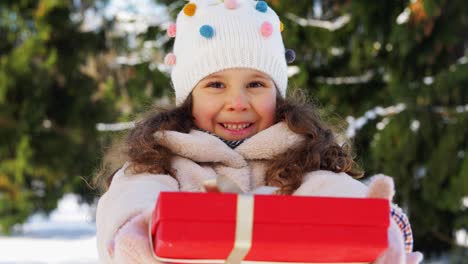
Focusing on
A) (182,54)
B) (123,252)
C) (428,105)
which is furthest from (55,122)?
(123,252)

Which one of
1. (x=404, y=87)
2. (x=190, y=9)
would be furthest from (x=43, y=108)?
(x=190, y=9)

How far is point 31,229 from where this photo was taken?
38.9ft

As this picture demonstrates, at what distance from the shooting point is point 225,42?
2.16m

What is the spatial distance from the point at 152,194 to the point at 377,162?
14.3 ft

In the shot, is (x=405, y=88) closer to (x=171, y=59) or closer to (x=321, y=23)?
(x=321, y=23)

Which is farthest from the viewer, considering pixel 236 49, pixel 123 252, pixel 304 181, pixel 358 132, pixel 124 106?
pixel 124 106

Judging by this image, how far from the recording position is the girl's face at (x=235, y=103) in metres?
2.09

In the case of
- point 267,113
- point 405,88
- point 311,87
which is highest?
point 267,113

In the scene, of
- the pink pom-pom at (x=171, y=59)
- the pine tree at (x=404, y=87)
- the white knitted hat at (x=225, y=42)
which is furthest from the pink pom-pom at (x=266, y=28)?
the pine tree at (x=404, y=87)

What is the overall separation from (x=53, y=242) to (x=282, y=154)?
9.02 metres

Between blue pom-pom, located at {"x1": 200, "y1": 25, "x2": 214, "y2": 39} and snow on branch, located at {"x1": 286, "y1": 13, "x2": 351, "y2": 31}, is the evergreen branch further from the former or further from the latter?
blue pom-pom, located at {"x1": 200, "y1": 25, "x2": 214, "y2": 39}

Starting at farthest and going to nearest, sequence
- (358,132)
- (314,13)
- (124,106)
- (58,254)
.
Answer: (124,106)
(58,254)
(314,13)
(358,132)

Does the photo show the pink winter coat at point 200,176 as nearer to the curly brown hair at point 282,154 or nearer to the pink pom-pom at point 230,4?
the curly brown hair at point 282,154

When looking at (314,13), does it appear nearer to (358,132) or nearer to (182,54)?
(358,132)
